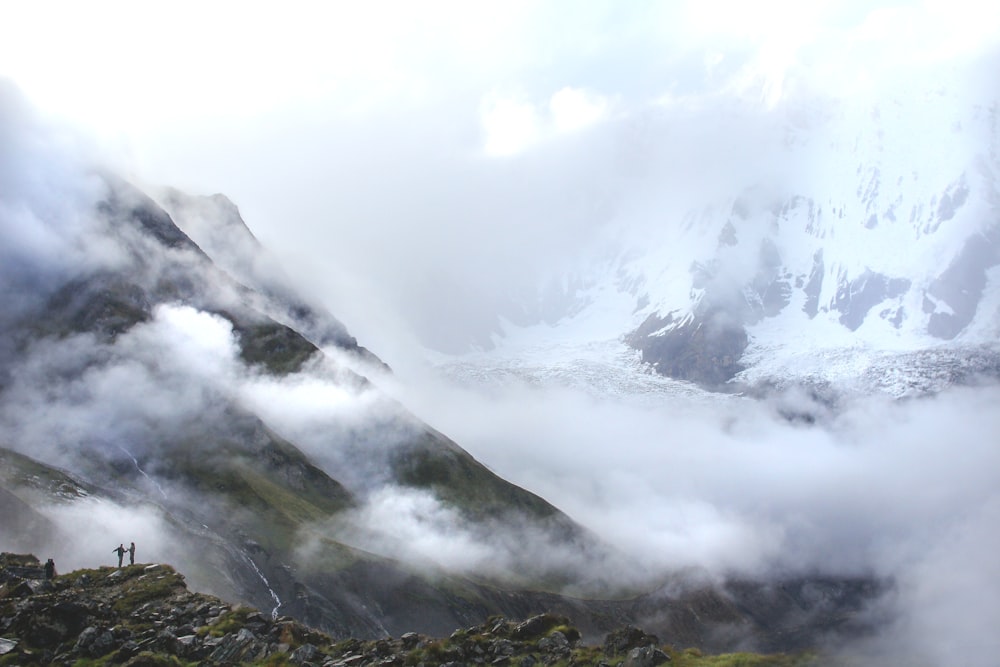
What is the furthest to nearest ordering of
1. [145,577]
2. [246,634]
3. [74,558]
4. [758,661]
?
[74,558] < [145,577] < [246,634] < [758,661]

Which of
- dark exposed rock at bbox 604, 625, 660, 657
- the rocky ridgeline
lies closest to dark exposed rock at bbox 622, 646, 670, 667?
the rocky ridgeline

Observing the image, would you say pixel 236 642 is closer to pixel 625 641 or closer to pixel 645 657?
pixel 625 641

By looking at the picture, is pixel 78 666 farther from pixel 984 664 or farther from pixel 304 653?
pixel 984 664

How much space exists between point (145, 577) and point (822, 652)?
53.8 metres

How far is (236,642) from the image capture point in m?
61.5

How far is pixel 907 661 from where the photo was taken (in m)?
58.5

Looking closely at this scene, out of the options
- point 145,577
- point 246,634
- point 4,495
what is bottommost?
point 246,634

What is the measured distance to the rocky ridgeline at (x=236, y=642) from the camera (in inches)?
2280

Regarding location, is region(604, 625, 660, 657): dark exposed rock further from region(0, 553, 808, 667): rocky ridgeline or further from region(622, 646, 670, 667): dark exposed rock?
region(622, 646, 670, 667): dark exposed rock

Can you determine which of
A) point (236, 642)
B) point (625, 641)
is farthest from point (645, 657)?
point (236, 642)

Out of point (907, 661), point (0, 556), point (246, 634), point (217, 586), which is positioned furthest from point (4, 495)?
point (907, 661)

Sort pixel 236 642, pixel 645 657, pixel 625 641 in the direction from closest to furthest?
pixel 645 657 → pixel 625 641 → pixel 236 642

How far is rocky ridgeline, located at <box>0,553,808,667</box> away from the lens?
5791 cm

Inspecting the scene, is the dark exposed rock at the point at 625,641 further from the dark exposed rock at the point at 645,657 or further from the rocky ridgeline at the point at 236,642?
the dark exposed rock at the point at 645,657
